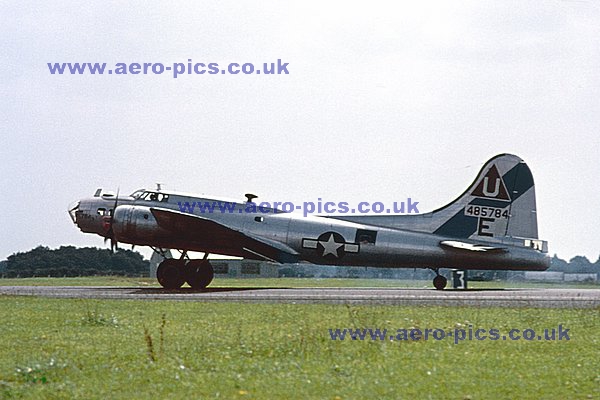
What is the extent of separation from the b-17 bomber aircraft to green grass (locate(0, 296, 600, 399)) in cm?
1569

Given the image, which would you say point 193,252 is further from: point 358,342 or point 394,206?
point 358,342

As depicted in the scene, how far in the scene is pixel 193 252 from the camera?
148 ft

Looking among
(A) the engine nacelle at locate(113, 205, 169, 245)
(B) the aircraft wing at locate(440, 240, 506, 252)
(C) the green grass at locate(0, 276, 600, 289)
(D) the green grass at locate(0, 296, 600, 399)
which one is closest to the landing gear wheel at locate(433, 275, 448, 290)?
(B) the aircraft wing at locate(440, 240, 506, 252)

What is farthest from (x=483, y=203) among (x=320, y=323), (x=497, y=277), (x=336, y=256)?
(x=497, y=277)

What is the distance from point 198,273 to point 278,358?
27.6 meters

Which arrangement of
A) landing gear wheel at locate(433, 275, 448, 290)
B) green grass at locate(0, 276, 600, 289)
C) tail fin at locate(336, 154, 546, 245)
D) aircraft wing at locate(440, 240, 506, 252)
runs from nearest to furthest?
1. aircraft wing at locate(440, 240, 506, 252)
2. tail fin at locate(336, 154, 546, 245)
3. landing gear wheel at locate(433, 275, 448, 290)
4. green grass at locate(0, 276, 600, 289)

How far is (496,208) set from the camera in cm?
4462

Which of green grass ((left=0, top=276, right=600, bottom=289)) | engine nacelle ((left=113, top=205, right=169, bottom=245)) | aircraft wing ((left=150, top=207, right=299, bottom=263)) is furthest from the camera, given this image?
green grass ((left=0, top=276, right=600, bottom=289))

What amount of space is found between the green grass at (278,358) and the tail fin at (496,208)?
16838 millimetres


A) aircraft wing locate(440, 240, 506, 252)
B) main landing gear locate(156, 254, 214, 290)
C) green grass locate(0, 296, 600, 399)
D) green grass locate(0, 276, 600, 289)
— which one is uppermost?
aircraft wing locate(440, 240, 506, 252)

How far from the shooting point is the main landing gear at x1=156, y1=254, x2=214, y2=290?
4334 cm

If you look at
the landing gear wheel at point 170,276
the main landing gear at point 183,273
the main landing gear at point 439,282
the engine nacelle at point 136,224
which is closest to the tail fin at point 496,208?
the main landing gear at point 439,282

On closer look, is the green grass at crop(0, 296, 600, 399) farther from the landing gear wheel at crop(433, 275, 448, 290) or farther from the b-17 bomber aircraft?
the landing gear wheel at crop(433, 275, 448, 290)

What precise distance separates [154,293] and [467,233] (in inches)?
682
